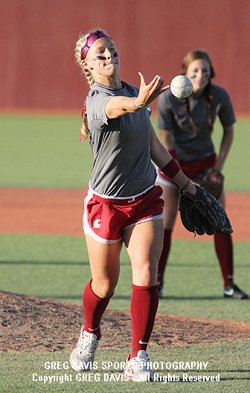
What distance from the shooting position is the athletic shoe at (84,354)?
10.5 feet

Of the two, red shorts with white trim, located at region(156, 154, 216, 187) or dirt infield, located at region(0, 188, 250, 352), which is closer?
dirt infield, located at region(0, 188, 250, 352)

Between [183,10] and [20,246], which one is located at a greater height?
[183,10]

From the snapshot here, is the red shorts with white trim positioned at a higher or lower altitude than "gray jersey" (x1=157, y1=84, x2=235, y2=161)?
lower

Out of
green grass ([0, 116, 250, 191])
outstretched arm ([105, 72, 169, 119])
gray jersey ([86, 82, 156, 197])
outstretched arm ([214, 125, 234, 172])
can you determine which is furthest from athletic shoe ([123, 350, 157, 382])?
green grass ([0, 116, 250, 191])

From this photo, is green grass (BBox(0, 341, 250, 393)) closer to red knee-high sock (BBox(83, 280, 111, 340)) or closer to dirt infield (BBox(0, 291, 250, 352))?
dirt infield (BBox(0, 291, 250, 352))

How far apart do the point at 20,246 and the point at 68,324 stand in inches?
130

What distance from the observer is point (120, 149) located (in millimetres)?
2949

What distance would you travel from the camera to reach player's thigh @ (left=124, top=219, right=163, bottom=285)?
297cm

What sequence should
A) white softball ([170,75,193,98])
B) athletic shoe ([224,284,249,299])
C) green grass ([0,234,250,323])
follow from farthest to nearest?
1. athletic shoe ([224,284,249,299])
2. green grass ([0,234,250,323])
3. white softball ([170,75,193,98])

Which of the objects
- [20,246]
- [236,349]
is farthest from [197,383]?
[20,246]

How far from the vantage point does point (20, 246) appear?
7160 mm

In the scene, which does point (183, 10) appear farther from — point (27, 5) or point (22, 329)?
point (22, 329)

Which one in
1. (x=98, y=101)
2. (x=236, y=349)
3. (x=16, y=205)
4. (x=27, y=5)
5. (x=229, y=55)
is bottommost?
(x=16, y=205)

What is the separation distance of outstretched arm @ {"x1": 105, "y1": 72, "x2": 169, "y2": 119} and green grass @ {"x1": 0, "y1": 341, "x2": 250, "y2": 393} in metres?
1.47
